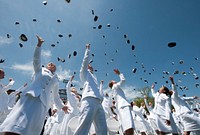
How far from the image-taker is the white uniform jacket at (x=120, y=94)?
6442mm

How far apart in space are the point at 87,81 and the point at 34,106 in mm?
2082

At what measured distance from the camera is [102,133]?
4910 mm

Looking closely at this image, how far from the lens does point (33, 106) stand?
3.61 meters

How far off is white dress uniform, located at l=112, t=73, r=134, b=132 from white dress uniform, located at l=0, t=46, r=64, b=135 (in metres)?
3.07

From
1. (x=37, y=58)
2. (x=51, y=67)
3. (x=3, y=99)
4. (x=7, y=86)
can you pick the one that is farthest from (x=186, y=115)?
(x=3, y=99)

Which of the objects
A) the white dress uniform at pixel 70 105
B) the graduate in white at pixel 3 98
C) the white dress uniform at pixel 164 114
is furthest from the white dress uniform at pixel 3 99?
the white dress uniform at pixel 164 114

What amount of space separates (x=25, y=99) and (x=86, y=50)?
2.49 meters

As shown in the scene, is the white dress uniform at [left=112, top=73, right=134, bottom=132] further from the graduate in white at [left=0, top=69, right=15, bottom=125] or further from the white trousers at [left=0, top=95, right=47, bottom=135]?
the graduate in white at [left=0, top=69, right=15, bottom=125]

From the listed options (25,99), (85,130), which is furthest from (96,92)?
(25,99)

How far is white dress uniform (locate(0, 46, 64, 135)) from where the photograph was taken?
3350 millimetres

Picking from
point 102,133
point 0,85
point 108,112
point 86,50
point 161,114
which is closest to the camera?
point 102,133

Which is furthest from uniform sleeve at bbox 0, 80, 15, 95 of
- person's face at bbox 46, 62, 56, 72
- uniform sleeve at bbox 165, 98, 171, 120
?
uniform sleeve at bbox 165, 98, 171, 120

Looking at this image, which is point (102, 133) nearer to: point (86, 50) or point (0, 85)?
point (86, 50)

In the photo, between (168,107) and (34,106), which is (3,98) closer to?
(34,106)
